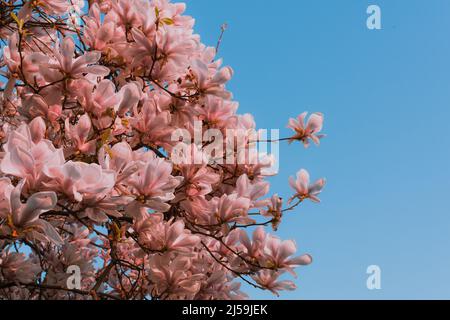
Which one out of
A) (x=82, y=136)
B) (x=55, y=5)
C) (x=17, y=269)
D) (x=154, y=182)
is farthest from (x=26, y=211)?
(x=17, y=269)

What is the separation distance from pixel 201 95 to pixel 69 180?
1472 millimetres

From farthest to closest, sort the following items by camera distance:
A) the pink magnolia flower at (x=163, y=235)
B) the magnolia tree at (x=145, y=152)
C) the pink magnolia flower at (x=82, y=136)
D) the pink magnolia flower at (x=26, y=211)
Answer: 1. the pink magnolia flower at (x=163, y=235)
2. the pink magnolia flower at (x=82, y=136)
3. the magnolia tree at (x=145, y=152)
4. the pink magnolia flower at (x=26, y=211)

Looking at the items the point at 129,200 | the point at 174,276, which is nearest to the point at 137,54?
the point at 129,200

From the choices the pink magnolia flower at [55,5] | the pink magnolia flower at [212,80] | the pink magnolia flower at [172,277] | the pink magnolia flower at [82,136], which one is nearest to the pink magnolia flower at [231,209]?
the pink magnolia flower at [172,277]

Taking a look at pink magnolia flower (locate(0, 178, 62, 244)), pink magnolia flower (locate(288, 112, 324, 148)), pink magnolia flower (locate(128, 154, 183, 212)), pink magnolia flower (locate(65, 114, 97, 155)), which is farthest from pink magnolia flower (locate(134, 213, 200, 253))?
pink magnolia flower (locate(288, 112, 324, 148))

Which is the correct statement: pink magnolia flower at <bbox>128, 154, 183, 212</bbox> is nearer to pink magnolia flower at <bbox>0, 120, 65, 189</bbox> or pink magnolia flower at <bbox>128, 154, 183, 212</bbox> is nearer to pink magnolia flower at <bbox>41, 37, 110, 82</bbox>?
pink magnolia flower at <bbox>0, 120, 65, 189</bbox>

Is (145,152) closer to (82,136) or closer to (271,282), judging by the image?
(82,136)

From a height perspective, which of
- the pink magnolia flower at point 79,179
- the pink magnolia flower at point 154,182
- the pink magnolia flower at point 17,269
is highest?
the pink magnolia flower at point 154,182

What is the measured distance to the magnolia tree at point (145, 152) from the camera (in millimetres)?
2553

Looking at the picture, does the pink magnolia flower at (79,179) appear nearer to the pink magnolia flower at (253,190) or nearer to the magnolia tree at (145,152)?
the magnolia tree at (145,152)

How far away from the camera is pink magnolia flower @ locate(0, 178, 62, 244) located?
2158mm

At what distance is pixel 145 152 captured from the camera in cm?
323

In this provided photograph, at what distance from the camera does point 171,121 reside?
144 inches

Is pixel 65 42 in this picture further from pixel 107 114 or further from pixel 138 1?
pixel 138 1
